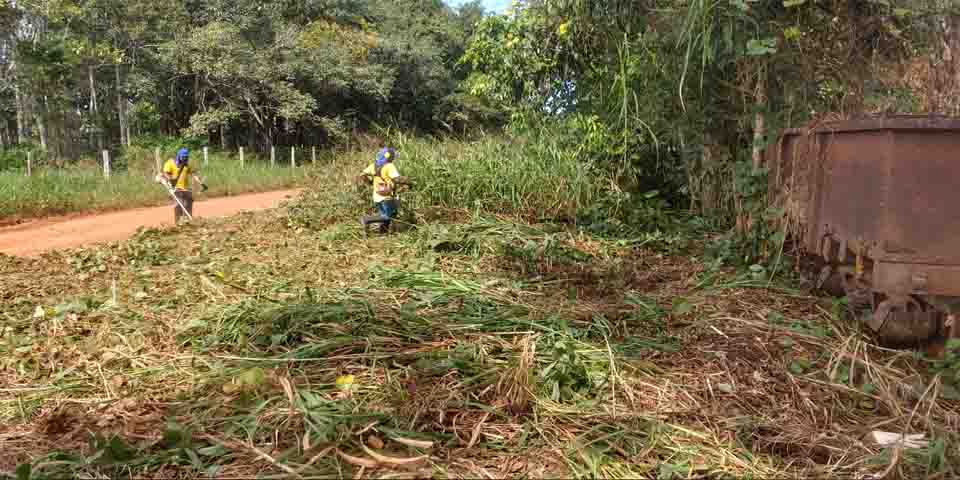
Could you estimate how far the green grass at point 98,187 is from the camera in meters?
12.0

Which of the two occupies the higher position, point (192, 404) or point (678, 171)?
point (678, 171)

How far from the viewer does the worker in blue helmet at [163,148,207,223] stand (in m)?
10.2

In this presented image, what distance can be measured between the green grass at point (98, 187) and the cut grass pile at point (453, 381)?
7487 millimetres

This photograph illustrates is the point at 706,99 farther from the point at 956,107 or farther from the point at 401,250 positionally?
the point at 401,250

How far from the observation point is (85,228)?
35.7 ft

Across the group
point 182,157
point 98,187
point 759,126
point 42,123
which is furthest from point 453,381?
point 42,123

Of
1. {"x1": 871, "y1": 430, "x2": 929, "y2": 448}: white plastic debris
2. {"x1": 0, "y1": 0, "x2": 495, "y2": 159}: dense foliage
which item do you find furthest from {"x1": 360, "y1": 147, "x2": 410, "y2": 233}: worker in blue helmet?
{"x1": 0, "y1": 0, "x2": 495, "y2": 159}: dense foliage

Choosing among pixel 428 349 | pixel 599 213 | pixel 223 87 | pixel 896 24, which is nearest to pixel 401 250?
pixel 599 213

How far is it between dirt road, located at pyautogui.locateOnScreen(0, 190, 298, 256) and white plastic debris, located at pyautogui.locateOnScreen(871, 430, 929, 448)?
340 inches

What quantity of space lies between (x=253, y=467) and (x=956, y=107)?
8.00m

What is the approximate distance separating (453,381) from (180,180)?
27.7 ft

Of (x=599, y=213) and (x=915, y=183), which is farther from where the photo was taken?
(x=599, y=213)

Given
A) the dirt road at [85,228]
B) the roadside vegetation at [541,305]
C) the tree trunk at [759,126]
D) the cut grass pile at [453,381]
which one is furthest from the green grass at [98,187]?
the tree trunk at [759,126]

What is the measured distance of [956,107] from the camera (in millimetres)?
7430
